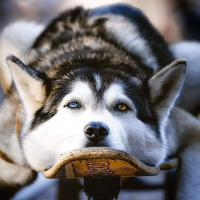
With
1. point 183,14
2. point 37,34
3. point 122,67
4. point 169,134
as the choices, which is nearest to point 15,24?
point 37,34

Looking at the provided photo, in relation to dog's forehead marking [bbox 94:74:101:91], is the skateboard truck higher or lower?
lower

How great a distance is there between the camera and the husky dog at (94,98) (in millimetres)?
1422

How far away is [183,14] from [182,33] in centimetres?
16

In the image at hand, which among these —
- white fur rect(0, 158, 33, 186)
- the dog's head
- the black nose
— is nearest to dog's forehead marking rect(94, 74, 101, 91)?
the dog's head

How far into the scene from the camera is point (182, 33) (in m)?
3.01

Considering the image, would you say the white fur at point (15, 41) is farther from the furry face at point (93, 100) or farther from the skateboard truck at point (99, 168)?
the skateboard truck at point (99, 168)

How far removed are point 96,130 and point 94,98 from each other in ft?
0.61

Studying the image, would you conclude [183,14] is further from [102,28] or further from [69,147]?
[69,147]

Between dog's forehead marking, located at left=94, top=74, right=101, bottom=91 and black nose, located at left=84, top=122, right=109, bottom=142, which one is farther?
dog's forehead marking, located at left=94, top=74, right=101, bottom=91

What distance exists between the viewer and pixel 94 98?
143cm

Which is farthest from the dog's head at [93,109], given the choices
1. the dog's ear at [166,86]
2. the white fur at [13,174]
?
the white fur at [13,174]

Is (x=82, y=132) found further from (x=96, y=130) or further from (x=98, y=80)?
(x=98, y=80)

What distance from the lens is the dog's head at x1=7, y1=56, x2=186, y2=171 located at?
1.36 metres

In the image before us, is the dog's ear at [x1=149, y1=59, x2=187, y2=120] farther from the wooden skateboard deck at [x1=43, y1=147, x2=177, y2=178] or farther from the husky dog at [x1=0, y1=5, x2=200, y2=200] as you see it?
the wooden skateboard deck at [x1=43, y1=147, x2=177, y2=178]
